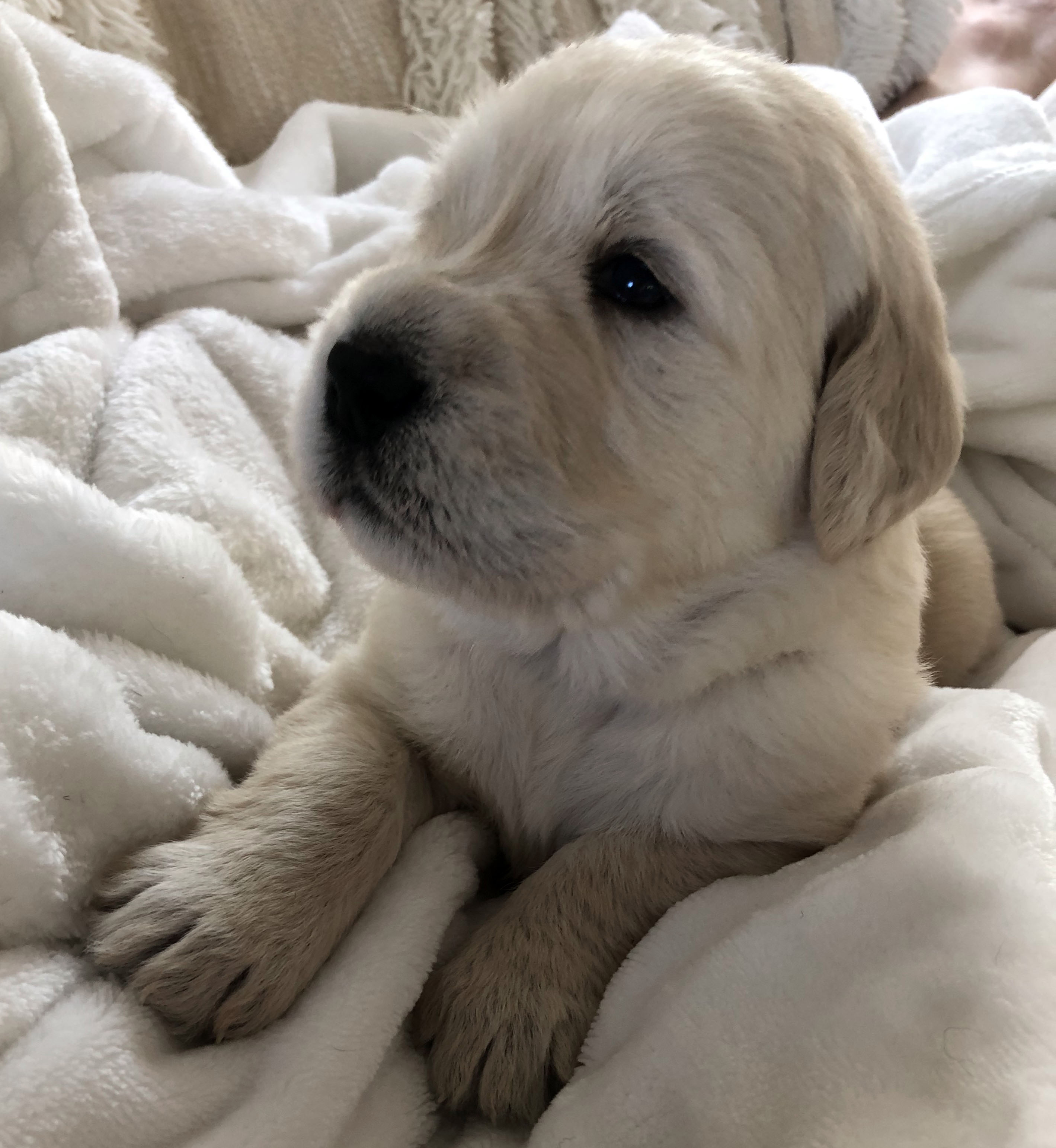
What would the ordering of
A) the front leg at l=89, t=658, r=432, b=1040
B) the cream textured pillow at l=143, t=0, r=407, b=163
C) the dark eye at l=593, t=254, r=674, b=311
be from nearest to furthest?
the front leg at l=89, t=658, r=432, b=1040 → the dark eye at l=593, t=254, r=674, b=311 → the cream textured pillow at l=143, t=0, r=407, b=163

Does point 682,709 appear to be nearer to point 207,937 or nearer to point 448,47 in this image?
point 207,937

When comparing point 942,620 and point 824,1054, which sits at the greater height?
point 824,1054

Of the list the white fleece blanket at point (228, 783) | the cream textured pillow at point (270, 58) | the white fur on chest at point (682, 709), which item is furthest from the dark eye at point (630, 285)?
the cream textured pillow at point (270, 58)

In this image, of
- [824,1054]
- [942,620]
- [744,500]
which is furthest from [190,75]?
[824,1054]

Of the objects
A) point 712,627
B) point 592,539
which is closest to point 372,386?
point 592,539

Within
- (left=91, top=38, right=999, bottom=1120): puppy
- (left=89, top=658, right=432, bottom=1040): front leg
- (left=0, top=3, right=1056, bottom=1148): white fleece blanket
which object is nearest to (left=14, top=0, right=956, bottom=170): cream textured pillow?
(left=0, top=3, right=1056, bottom=1148): white fleece blanket

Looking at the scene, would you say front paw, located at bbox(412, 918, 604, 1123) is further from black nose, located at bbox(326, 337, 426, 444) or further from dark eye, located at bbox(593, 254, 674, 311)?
dark eye, located at bbox(593, 254, 674, 311)

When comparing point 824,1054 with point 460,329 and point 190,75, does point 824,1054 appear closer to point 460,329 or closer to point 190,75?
point 460,329
